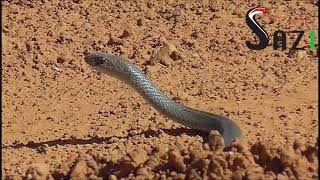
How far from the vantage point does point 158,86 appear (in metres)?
9.04

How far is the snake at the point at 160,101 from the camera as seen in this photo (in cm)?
728

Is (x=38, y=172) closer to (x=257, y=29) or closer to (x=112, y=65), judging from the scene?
(x=112, y=65)

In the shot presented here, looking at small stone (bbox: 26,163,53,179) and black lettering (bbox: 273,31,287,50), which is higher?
black lettering (bbox: 273,31,287,50)

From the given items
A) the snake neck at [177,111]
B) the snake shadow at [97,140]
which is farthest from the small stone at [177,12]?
the snake shadow at [97,140]

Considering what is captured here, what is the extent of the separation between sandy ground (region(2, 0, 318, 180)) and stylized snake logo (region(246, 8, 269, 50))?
0.11 m

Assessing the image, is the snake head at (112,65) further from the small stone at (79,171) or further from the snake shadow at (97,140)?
the small stone at (79,171)

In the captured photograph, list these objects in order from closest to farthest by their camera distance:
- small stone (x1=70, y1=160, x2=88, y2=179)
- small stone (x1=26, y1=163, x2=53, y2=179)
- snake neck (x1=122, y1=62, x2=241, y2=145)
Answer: small stone (x1=70, y1=160, x2=88, y2=179), small stone (x1=26, y1=163, x2=53, y2=179), snake neck (x1=122, y1=62, x2=241, y2=145)

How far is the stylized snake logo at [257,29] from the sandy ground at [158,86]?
107mm

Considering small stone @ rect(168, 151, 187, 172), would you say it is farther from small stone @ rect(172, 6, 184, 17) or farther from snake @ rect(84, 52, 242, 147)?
small stone @ rect(172, 6, 184, 17)

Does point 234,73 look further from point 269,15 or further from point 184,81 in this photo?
point 269,15

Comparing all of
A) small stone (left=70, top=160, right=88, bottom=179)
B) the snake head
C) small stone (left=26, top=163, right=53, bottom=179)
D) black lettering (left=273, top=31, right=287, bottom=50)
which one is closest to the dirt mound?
small stone (left=70, top=160, right=88, bottom=179)

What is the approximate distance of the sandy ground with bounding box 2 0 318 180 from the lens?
5426 mm

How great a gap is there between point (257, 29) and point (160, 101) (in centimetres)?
336

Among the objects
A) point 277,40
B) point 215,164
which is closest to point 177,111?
point 215,164
